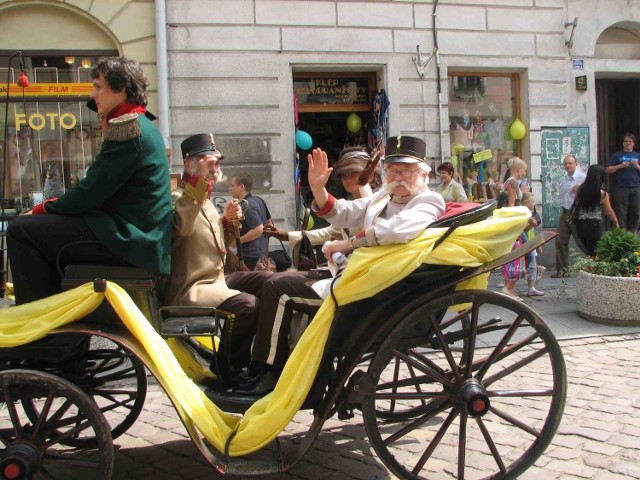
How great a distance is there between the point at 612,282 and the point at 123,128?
519 centimetres

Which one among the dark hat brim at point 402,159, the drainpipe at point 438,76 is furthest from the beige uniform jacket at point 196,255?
the drainpipe at point 438,76

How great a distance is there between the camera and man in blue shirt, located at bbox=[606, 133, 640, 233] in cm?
997

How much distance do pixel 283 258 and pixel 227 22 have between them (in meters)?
4.28

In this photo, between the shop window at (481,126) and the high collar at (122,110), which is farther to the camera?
the shop window at (481,126)

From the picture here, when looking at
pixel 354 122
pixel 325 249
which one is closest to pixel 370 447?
pixel 325 249

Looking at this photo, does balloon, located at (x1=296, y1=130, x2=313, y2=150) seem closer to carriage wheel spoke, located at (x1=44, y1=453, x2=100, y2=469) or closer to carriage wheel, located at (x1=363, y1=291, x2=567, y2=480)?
carriage wheel, located at (x1=363, y1=291, x2=567, y2=480)

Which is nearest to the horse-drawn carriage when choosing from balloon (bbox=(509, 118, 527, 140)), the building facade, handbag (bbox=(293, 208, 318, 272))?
handbag (bbox=(293, 208, 318, 272))

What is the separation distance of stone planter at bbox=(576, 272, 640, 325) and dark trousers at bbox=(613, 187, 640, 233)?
4220 mm

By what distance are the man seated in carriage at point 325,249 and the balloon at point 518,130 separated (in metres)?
7.47

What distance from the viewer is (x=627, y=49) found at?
10.6 meters

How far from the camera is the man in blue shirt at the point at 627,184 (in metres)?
9.97

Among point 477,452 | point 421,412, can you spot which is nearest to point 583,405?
point 477,452

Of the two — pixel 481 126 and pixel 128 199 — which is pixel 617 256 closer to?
pixel 481 126

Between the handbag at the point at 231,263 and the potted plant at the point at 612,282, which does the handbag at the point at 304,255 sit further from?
the potted plant at the point at 612,282
